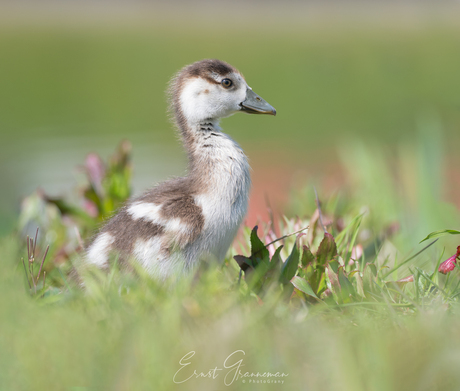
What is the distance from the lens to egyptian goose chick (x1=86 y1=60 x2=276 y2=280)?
188cm

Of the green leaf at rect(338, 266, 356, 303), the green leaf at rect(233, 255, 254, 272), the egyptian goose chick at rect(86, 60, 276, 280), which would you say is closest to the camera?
the green leaf at rect(338, 266, 356, 303)

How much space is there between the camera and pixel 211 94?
2273mm

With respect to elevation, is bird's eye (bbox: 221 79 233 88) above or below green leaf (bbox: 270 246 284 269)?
above

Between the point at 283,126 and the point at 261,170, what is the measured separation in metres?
3.75

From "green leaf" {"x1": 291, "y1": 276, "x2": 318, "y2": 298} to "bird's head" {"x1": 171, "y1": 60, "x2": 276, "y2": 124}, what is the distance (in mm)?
941

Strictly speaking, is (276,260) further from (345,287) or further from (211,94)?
(211,94)

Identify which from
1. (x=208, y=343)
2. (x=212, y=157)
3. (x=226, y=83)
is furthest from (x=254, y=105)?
(x=208, y=343)

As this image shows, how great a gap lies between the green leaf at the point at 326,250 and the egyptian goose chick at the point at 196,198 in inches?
15.2

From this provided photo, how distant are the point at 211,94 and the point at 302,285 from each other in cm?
103

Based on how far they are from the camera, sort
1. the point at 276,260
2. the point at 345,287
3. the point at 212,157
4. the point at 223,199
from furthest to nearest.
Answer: the point at 212,157
the point at 223,199
the point at 276,260
the point at 345,287

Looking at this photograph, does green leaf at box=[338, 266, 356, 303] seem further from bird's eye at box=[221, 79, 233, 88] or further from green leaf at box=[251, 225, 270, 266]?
bird's eye at box=[221, 79, 233, 88]

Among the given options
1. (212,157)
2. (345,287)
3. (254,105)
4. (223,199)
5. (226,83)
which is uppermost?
(226,83)

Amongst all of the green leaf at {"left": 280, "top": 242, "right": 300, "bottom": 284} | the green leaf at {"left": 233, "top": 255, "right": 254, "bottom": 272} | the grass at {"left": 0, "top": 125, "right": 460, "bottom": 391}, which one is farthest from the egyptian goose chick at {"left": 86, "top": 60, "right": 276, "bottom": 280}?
the grass at {"left": 0, "top": 125, "right": 460, "bottom": 391}

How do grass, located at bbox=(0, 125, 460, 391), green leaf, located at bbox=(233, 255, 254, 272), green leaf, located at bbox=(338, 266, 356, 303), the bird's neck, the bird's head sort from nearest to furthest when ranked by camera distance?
grass, located at bbox=(0, 125, 460, 391), green leaf, located at bbox=(338, 266, 356, 303), green leaf, located at bbox=(233, 255, 254, 272), the bird's neck, the bird's head
